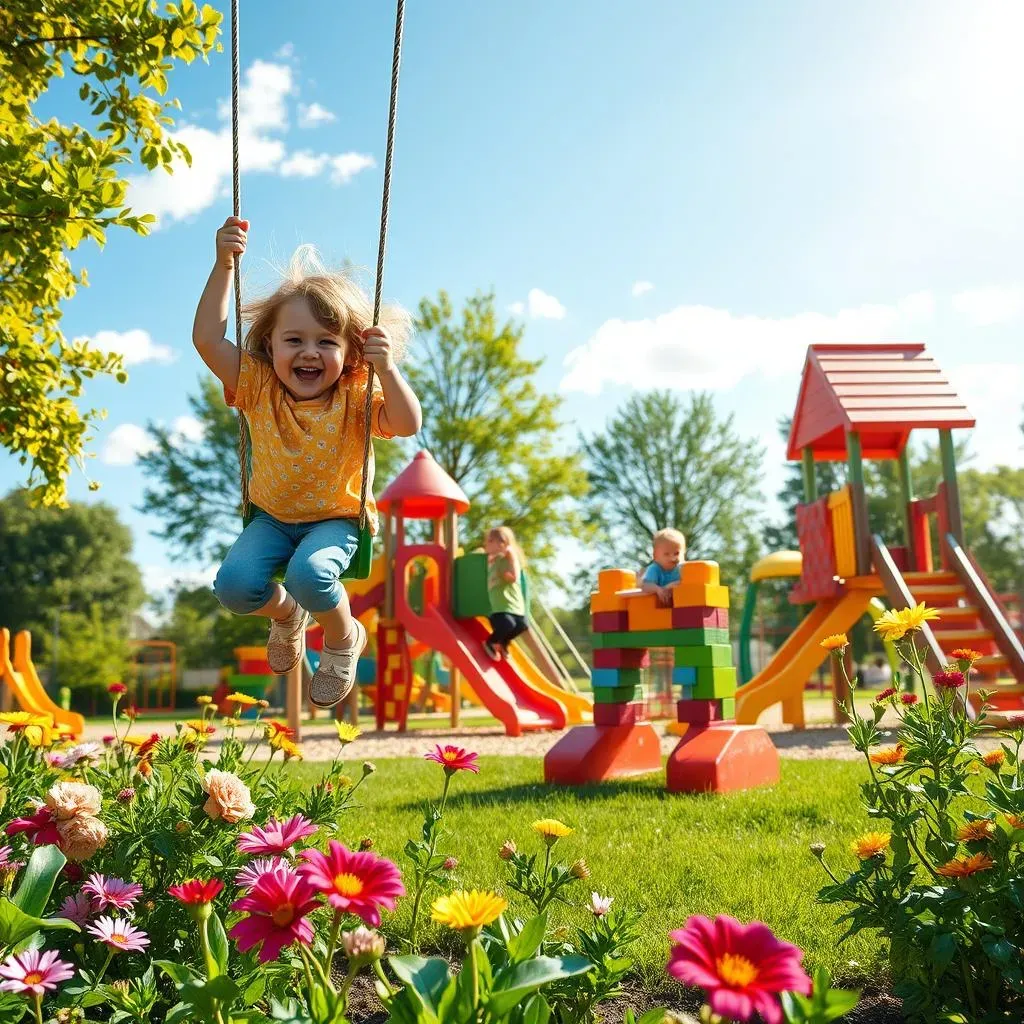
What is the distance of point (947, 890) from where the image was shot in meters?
2.09

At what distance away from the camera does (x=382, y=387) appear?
146 inches

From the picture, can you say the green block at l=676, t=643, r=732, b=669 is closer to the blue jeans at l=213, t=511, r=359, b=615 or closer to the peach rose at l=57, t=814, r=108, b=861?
the blue jeans at l=213, t=511, r=359, b=615

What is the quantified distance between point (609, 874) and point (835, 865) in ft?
2.99

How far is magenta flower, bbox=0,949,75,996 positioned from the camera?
1.61m

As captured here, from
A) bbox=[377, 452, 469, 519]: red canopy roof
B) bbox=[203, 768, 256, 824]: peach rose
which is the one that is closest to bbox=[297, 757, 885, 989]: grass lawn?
bbox=[203, 768, 256, 824]: peach rose

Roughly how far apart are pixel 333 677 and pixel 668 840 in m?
1.84

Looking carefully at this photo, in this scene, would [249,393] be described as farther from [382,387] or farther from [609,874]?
[609,874]

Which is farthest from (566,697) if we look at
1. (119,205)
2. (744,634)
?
(119,205)

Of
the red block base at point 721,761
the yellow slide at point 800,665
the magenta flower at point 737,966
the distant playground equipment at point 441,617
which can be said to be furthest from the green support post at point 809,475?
the magenta flower at point 737,966

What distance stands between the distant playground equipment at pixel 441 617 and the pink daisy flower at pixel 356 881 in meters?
11.0

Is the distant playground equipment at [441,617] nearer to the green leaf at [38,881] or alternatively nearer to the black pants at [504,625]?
the black pants at [504,625]

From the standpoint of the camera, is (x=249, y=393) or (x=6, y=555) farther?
(x=6, y=555)

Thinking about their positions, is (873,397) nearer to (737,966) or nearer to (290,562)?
(290,562)

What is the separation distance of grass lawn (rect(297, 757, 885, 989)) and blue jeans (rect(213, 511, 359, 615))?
1.14m
